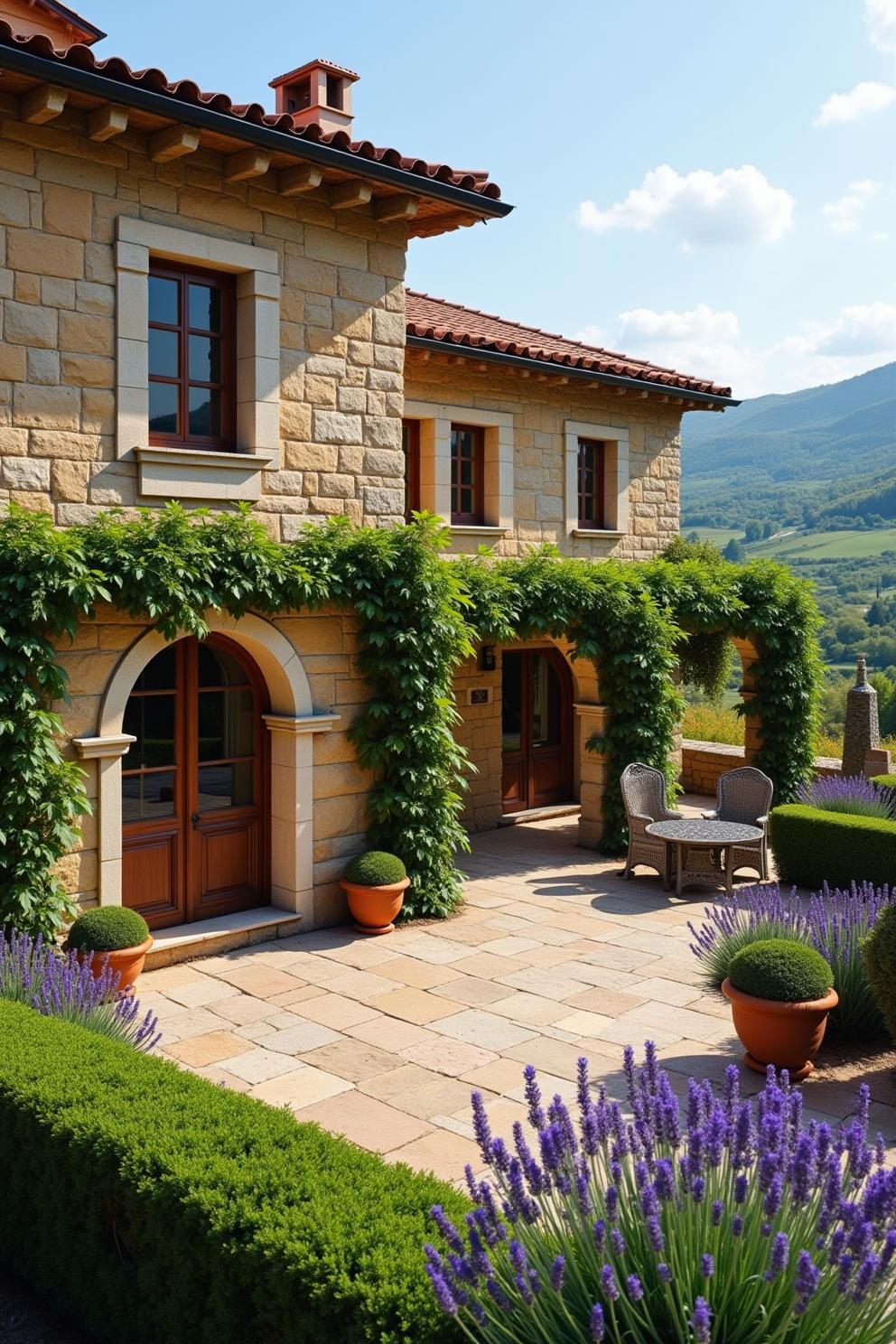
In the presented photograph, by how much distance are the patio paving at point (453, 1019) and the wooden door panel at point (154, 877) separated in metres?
0.64

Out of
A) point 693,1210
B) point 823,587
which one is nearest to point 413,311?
point 693,1210

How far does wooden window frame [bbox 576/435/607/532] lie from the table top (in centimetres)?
524

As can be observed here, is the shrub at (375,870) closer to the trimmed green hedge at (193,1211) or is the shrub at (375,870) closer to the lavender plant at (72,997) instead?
the lavender plant at (72,997)

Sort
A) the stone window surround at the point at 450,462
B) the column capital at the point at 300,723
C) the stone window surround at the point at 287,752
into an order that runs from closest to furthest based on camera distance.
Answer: the stone window surround at the point at 287,752
the column capital at the point at 300,723
the stone window surround at the point at 450,462

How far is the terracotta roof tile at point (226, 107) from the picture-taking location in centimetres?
723

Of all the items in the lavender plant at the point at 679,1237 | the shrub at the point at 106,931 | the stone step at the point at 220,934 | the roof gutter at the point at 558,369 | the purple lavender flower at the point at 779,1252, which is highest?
the roof gutter at the point at 558,369

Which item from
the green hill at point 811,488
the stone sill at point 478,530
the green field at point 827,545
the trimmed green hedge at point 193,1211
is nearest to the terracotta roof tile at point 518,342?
the stone sill at point 478,530

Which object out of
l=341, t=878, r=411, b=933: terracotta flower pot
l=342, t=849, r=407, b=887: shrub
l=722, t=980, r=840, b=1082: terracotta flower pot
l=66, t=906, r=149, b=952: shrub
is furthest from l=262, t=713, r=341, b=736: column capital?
l=722, t=980, r=840, b=1082: terracotta flower pot

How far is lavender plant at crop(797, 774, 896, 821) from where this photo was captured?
12.4 m

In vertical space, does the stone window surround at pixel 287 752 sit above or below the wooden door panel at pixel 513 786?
above

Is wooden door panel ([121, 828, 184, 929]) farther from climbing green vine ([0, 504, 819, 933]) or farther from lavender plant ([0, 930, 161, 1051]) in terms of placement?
lavender plant ([0, 930, 161, 1051])

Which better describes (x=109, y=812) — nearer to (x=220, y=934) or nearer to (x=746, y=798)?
(x=220, y=934)

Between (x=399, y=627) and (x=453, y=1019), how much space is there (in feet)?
12.3

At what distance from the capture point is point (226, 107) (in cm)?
817
